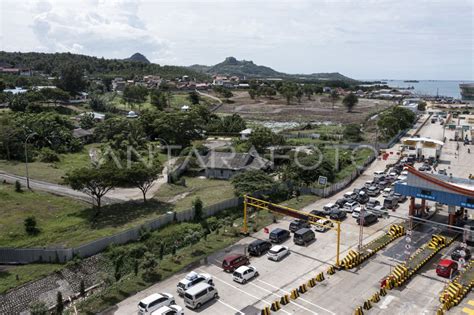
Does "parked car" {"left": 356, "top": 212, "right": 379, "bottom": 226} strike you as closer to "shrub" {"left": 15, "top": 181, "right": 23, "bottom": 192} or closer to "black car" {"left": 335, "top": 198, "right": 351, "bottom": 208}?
"black car" {"left": 335, "top": 198, "right": 351, "bottom": 208}

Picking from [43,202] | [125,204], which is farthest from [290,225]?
[43,202]

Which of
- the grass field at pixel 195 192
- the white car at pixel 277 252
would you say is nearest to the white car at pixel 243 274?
the white car at pixel 277 252

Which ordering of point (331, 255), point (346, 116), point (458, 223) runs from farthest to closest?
point (346, 116) → point (458, 223) → point (331, 255)

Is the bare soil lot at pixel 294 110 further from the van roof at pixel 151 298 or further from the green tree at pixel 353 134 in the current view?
the van roof at pixel 151 298

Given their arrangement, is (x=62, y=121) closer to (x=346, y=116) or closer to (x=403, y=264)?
(x=403, y=264)

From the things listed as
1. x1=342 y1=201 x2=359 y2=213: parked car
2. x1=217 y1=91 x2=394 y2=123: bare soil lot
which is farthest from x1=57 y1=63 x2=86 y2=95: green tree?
x1=342 y1=201 x2=359 y2=213: parked car

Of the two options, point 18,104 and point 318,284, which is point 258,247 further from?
point 18,104
